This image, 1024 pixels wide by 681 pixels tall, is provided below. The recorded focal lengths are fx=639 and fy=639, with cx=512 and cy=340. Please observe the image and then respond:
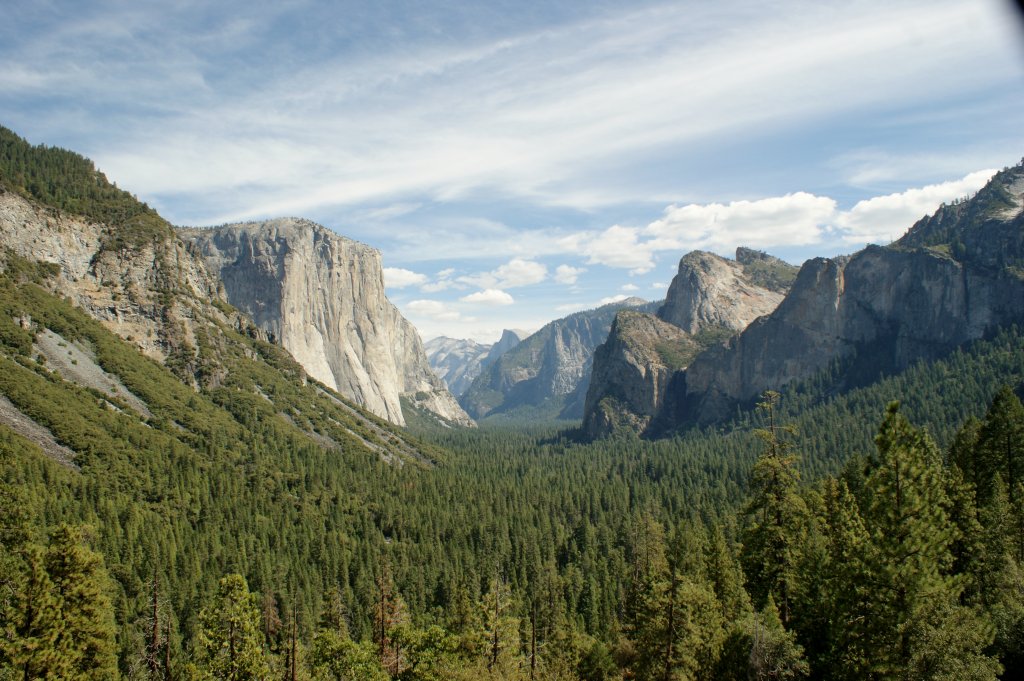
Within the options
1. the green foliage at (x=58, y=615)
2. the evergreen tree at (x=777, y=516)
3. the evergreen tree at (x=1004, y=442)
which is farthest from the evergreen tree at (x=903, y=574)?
the green foliage at (x=58, y=615)

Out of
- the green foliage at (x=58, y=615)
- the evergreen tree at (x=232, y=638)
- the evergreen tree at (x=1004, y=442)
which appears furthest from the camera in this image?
the evergreen tree at (x=1004, y=442)

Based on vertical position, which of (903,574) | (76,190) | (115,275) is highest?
(76,190)

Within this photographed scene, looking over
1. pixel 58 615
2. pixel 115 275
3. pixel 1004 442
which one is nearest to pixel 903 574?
pixel 1004 442

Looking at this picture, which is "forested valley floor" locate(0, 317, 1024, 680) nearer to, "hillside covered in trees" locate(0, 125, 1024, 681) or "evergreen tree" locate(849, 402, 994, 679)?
"evergreen tree" locate(849, 402, 994, 679)

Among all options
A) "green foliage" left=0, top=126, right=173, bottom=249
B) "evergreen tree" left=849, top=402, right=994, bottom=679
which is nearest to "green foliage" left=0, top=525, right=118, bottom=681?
"evergreen tree" left=849, top=402, right=994, bottom=679

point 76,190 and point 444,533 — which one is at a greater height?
point 76,190

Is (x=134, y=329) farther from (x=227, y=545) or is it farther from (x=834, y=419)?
(x=834, y=419)

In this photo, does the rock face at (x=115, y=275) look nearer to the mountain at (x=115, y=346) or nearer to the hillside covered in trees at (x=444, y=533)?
the mountain at (x=115, y=346)

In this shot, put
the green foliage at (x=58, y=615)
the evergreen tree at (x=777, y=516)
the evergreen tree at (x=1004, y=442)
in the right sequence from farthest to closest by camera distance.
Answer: the evergreen tree at (x=1004, y=442) < the evergreen tree at (x=777, y=516) < the green foliage at (x=58, y=615)

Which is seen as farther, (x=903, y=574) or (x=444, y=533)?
(x=444, y=533)

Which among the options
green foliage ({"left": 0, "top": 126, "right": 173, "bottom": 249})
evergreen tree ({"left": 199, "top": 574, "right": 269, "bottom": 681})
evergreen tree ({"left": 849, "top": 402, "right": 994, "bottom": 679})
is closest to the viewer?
evergreen tree ({"left": 849, "top": 402, "right": 994, "bottom": 679})

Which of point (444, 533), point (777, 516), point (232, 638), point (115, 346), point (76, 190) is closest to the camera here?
point (777, 516)

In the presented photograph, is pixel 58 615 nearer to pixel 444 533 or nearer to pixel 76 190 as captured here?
pixel 444 533

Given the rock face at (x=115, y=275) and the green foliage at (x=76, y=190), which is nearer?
the rock face at (x=115, y=275)
